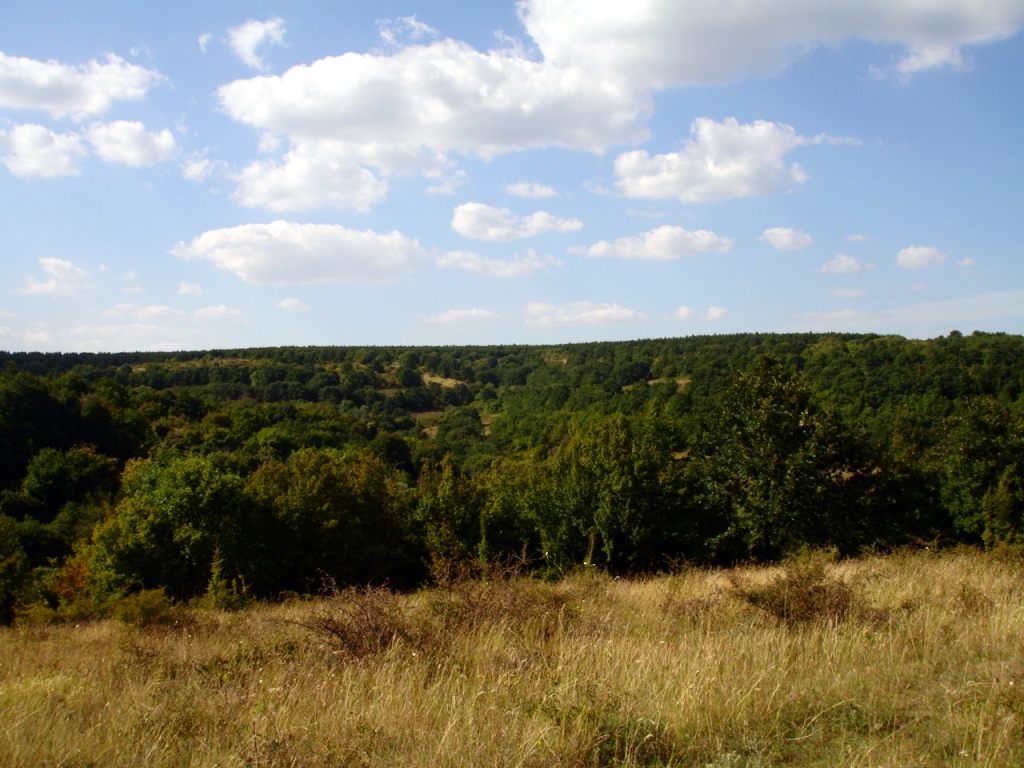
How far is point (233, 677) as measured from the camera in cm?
488

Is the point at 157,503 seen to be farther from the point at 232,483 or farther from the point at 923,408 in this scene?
the point at 923,408

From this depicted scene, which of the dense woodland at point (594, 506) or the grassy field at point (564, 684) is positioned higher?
the grassy field at point (564, 684)

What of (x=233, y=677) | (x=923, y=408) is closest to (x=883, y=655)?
(x=233, y=677)

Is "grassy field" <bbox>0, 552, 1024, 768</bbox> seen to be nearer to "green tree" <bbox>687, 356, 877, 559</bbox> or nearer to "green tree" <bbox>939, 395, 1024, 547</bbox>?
"green tree" <bbox>687, 356, 877, 559</bbox>

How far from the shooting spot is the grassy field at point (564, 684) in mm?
3260

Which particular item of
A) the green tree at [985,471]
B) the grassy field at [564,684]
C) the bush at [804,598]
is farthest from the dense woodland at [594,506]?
the bush at [804,598]

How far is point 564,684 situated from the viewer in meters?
3.93

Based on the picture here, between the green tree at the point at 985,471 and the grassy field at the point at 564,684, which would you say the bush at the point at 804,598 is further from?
the green tree at the point at 985,471

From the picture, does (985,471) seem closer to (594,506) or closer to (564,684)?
(594,506)

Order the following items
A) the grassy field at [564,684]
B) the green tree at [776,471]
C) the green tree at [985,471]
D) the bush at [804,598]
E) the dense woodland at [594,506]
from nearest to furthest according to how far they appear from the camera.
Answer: the grassy field at [564,684]
the bush at [804,598]
the green tree at [776,471]
the dense woodland at [594,506]
the green tree at [985,471]

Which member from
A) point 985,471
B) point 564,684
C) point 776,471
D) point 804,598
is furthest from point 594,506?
point 564,684

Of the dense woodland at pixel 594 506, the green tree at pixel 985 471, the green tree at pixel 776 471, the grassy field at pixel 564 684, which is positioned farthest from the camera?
the green tree at pixel 985 471

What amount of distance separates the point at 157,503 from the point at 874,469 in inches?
1131

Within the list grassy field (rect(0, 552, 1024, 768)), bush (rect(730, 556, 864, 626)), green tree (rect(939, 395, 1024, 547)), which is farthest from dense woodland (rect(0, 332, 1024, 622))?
bush (rect(730, 556, 864, 626))
